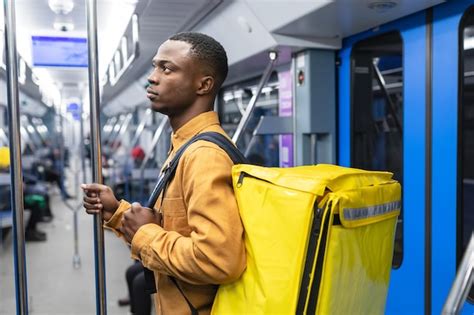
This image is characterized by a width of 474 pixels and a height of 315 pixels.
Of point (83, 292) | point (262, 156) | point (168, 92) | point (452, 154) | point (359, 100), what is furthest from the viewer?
point (262, 156)

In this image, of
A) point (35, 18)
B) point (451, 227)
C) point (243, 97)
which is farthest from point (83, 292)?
point (451, 227)

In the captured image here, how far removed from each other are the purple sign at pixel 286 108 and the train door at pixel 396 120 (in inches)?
16.9

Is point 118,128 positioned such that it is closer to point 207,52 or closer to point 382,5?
point 382,5

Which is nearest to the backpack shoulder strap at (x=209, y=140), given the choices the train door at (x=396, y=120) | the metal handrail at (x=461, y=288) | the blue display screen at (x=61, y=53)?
the metal handrail at (x=461, y=288)

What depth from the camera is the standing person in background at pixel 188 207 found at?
126cm

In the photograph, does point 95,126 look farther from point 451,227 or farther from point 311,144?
point 311,144

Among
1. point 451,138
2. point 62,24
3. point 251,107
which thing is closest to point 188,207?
point 451,138

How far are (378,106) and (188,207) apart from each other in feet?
7.17

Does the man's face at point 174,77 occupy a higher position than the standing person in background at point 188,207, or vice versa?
the man's face at point 174,77

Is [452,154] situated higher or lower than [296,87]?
lower

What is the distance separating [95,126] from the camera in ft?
4.51

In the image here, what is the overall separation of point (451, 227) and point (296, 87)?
1.50 m

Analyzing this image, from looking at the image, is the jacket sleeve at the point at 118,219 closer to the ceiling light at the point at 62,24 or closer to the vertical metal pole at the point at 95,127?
the vertical metal pole at the point at 95,127

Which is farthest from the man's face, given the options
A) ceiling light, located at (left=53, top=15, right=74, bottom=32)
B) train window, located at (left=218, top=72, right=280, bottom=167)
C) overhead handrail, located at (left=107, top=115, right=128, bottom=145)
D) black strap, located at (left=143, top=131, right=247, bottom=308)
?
overhead handrail, located at (left=107, top=115, right=128, bottom=145)
